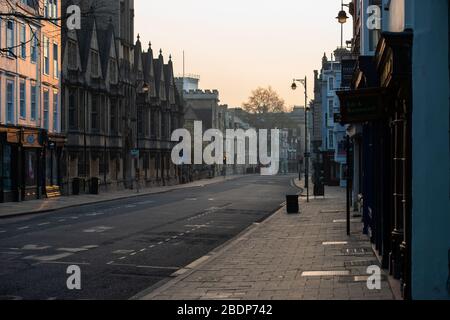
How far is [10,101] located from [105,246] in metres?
23.4

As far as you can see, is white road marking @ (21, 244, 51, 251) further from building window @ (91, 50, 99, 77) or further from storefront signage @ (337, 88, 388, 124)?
building window @ (91, 50, 99, 77)

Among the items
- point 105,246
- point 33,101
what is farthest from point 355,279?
point 33,101

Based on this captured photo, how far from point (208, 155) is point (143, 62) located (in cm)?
4162

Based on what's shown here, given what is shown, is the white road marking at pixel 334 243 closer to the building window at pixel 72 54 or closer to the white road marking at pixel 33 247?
the white road marking at pixel 33 247

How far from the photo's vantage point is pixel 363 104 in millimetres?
12547

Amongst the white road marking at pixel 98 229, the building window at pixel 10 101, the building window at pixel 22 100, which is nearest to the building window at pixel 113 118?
the building window at pixel 22 100

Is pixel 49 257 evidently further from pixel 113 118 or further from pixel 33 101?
pixel 113 118

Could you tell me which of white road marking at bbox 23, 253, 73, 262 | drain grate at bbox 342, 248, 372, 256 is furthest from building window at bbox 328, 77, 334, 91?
white road marking at bbox 23, 253, 73, 262

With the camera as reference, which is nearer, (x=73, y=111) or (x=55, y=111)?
(x=55, y=111)

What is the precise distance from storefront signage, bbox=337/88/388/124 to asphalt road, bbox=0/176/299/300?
5162 millimetres

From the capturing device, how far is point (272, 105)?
160 meters

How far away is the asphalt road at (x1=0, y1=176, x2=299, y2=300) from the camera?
13.5 meters
